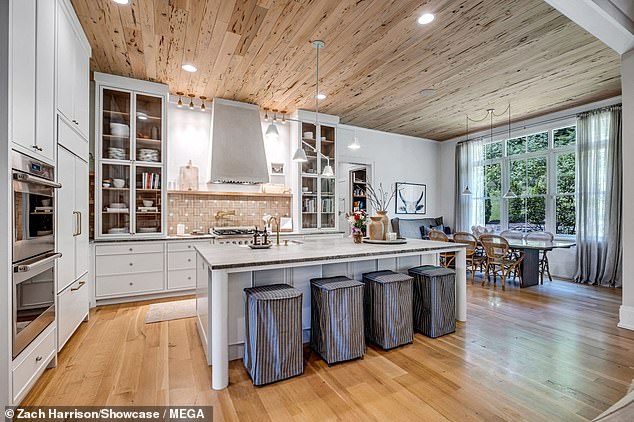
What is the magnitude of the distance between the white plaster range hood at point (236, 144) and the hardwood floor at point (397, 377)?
2.38 metres

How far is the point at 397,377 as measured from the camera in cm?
215

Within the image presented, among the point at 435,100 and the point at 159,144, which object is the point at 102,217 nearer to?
the point at 159,144

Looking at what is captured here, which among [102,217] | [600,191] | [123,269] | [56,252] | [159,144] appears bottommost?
[123,269]

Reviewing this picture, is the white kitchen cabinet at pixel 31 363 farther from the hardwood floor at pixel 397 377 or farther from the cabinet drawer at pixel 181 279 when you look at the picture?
the cabinet drawer at pixel 181 279

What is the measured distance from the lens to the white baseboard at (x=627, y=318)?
3.01m

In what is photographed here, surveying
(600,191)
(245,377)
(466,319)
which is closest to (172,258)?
(245,377)

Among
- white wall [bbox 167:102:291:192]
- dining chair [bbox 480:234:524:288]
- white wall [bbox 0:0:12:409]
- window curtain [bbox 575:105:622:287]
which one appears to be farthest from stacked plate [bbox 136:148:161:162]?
window curtain [bbox 575:105:622:287]

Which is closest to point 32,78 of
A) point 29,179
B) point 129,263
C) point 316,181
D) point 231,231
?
point 29,179

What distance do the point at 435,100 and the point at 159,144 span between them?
4218 millimetres

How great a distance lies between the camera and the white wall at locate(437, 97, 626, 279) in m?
5.28

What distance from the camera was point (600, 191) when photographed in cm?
487

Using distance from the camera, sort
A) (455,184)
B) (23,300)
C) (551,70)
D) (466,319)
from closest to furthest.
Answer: (23,300)
(466,319)
(551,70)
(455,184)

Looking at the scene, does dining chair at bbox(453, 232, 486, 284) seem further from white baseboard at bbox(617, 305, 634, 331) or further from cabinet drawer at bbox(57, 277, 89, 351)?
cabinet drawer at bbox(57, 277, 89, 351)

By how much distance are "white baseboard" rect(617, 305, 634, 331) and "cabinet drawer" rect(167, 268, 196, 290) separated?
4.95 metres
